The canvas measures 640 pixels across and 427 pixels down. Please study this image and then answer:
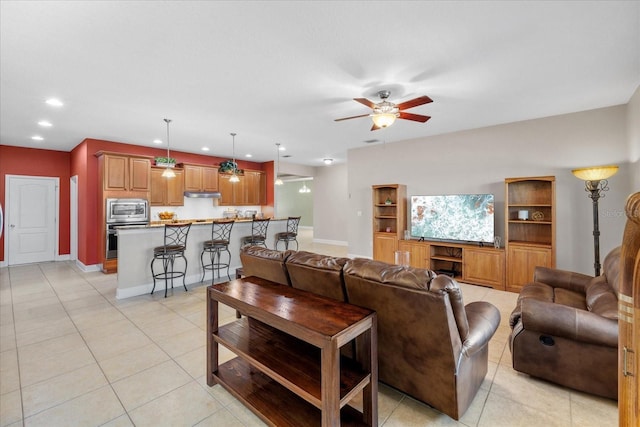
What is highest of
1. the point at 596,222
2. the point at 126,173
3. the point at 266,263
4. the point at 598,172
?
the point at 126,173

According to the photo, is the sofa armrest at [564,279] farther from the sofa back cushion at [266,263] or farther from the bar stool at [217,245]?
the bar stool at [217,245]

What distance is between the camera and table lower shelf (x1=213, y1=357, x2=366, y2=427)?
1.71 meters

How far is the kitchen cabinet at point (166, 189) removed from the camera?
6584 millimetres

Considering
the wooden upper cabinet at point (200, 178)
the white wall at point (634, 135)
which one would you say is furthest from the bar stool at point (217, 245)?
the white wall at point (634, 135)

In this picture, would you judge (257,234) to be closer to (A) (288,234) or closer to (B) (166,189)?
(A) (288,234)

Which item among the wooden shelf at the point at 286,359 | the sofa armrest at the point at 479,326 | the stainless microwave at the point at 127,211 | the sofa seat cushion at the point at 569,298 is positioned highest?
the stainless microwave at the point at 127,211

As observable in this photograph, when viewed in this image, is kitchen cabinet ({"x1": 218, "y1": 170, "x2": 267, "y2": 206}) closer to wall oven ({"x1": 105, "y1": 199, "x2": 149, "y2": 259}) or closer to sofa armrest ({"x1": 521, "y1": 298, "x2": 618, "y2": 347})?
wall oven ({"x1": 105, "y1": 199, "x2": 149, "y2": 259})

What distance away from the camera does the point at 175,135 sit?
546 cm

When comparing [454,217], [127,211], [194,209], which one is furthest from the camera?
[194,209]

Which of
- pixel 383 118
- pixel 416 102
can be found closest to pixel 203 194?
pixel 383 118

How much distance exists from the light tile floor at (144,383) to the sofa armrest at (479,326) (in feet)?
1.63

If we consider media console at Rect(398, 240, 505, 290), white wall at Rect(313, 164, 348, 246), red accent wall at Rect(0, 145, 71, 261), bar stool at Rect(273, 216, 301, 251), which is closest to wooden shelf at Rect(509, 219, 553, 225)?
media console at Rect(398, 240, 505, 290)

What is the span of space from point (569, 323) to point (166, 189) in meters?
7.39

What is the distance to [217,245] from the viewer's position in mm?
4918
